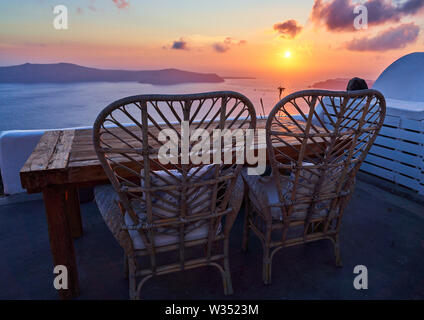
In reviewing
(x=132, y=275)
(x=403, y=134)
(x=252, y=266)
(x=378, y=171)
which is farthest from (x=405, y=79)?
(x=132, y=275)

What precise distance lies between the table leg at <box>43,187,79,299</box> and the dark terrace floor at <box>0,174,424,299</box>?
0.15 meters

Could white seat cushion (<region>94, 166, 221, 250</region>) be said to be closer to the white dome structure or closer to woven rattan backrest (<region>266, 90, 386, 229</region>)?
woven rattan backrest (<region>266, 90, 386, 229</region>)

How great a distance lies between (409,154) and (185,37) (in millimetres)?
3282

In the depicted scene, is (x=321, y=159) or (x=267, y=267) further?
(x=267, y=267)

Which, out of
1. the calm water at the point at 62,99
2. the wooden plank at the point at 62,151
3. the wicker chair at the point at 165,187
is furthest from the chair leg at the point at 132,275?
the calm water at the point at 62,99

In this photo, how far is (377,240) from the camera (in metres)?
1.96

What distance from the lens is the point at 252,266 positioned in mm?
1675

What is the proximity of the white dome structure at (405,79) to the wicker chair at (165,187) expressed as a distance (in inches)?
147

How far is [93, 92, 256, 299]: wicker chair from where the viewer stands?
2.93 feet

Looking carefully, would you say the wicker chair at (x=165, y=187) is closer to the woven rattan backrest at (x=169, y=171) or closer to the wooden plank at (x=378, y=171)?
the woven rattan backrest at (x=169, y=171)

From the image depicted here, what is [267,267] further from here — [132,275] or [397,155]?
[397,155]

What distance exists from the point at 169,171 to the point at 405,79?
13.8 ft

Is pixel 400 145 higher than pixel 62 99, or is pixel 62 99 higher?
pixel 62 99

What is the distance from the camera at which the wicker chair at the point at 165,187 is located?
2.93ft
